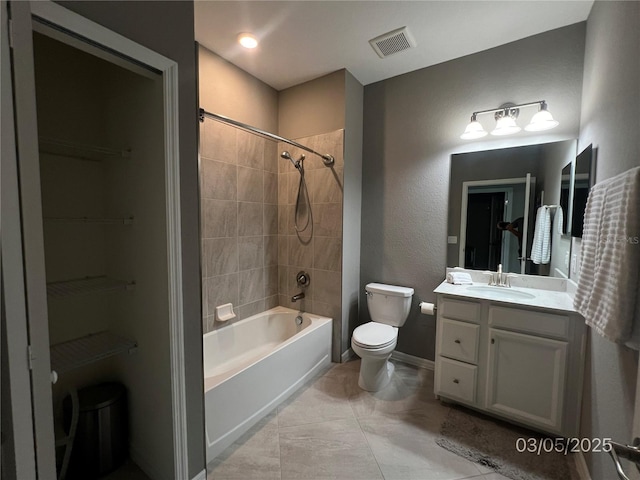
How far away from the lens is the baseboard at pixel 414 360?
102 inches

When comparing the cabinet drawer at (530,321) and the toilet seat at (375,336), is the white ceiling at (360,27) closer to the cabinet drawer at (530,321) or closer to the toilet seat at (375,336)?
the cabinet drawer at (530,321)

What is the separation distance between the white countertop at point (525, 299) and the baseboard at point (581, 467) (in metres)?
0.79

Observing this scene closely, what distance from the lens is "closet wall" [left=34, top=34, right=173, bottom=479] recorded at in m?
1.32

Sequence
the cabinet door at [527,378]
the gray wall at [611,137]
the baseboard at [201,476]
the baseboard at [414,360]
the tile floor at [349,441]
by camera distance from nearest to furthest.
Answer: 1. the gray wall at [611,137]
2. the baseboard at [201,476]
3. the tile floor at [349,441]
4. the cabinet door at [527,378]
5. the baseboard at [414,360]

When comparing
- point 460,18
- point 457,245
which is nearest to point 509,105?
point 460,18

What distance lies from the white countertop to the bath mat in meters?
0.84

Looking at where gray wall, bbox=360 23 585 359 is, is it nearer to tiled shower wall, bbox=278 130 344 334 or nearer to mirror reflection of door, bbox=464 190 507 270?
mirror reflection of door, bbox=464 190 507 270

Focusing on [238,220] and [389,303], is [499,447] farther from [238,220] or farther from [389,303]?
[238,220]

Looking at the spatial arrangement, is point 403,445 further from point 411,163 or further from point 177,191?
point 411,163

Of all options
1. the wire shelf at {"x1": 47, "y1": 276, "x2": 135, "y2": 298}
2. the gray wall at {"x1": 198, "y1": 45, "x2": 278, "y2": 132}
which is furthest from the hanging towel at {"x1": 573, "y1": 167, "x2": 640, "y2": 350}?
the gray wall at {"x1": 198, "y1": 45, "x2": 278, "y2": 132}

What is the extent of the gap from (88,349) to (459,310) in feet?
7.07

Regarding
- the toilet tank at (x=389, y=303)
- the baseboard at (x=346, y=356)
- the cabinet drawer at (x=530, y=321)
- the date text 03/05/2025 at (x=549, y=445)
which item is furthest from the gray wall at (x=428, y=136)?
the date text 03/05/2025 at (x=549, y=445)

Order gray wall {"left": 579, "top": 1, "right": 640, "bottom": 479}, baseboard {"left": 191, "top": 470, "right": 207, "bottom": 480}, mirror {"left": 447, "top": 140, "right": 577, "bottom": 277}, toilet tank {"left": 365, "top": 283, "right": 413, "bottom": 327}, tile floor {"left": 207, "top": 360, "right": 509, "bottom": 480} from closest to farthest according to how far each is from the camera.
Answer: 1. gray wall {"left": 579, "top": 1, "right": 640, "bottom": 479}
2. baseboard {"left": 191, "top": 470, "right": 207, "bottom": 480}
3. tile floor {"left": 207, "top": 360, "right": 509, "bottom": 480}
4. mirror {"left": 447, "top": 140, "right": 577, "bottom": 277}
5. toilet tank {"left": 365, "top": 283, "right": 413, "bottom": 327}

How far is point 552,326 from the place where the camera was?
1659mm
